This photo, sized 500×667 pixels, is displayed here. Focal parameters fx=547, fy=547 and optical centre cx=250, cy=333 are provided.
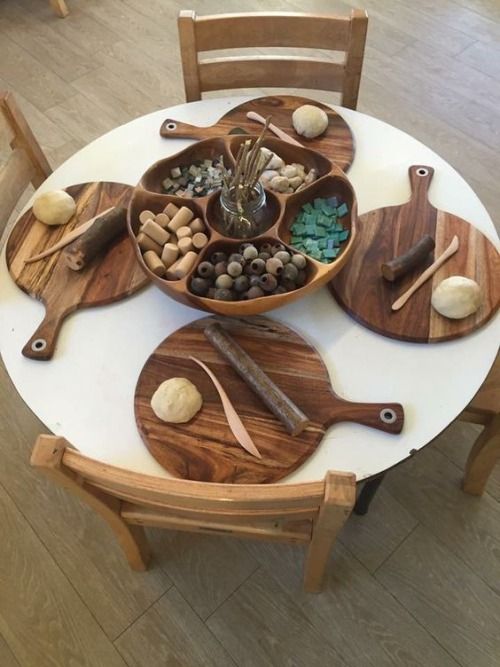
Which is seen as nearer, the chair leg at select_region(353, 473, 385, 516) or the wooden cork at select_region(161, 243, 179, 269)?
the wooden cork at select_region(161, 243, 179, 269)

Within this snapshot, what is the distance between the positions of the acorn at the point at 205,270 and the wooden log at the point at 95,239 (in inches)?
7.9

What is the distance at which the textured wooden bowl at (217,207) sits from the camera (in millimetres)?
812

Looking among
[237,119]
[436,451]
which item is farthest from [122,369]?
[436,451]

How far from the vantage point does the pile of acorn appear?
0.82 meters

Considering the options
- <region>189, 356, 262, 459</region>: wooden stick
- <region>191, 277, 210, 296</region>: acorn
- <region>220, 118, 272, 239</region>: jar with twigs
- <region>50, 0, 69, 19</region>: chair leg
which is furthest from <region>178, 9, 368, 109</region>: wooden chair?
<region>50, 0, 69, 19</region>: chair leg

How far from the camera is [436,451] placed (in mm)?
1368

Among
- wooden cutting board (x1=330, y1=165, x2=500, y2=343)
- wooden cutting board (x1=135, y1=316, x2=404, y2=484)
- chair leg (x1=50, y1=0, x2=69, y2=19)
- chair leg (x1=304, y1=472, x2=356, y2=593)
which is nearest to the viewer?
chair leg (x1=304, y1=472, x2=356, y2=593)

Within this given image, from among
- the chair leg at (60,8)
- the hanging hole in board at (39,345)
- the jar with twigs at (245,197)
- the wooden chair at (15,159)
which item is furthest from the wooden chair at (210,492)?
the chair leg at (60,8)

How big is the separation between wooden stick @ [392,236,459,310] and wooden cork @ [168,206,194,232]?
0.36m

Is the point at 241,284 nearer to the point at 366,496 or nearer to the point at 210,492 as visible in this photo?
the point at 210,492

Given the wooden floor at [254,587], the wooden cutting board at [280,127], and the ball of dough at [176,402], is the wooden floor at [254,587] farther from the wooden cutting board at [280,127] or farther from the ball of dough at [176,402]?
the wooden cutting board at [280,127]

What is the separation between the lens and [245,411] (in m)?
0.78

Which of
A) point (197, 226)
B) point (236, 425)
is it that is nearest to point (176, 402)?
point (236, 425)

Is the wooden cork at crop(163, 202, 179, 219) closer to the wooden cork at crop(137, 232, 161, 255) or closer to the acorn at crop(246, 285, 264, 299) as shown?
the wooden cork at crop(137, 232, 161, 255)
